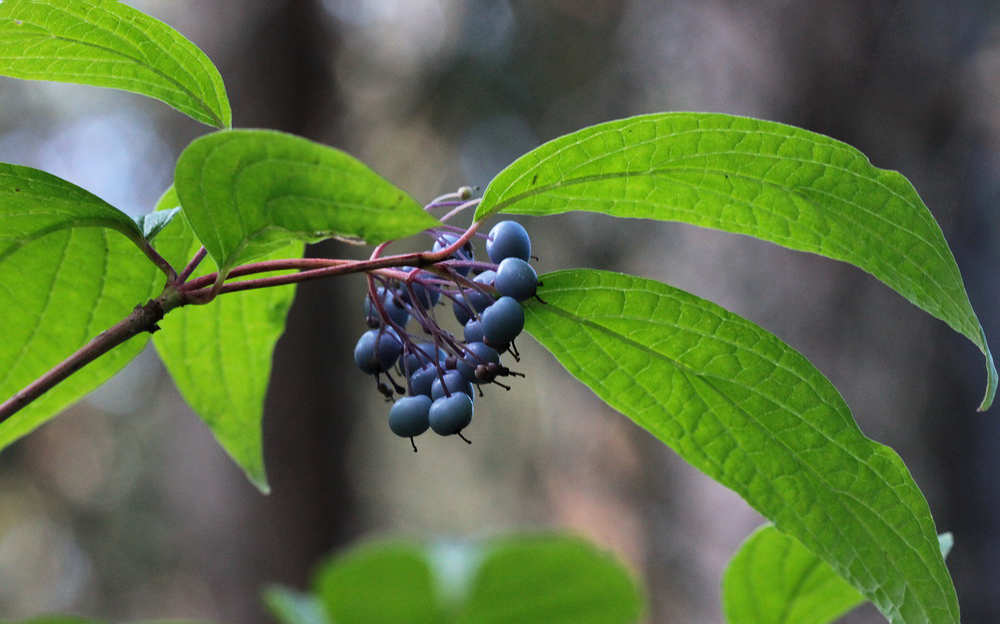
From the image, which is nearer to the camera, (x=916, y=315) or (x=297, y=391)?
(x=916, y=315)

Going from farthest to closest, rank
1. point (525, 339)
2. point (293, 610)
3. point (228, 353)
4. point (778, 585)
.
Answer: point (525, 339) < point (228, 353) < point (778, 585) < point (293, 610)


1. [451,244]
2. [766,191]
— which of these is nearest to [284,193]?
[451,244]

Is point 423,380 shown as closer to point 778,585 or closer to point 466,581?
point 466,581

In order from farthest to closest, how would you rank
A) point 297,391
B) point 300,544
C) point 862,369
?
point 297,391, point 300,544, point 862,369

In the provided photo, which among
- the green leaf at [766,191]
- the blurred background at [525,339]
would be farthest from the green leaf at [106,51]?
the blurred background at [525,339]

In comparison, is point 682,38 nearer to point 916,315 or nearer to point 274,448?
point 916,315

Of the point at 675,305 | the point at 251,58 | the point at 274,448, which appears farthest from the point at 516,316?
the point at 251,58
